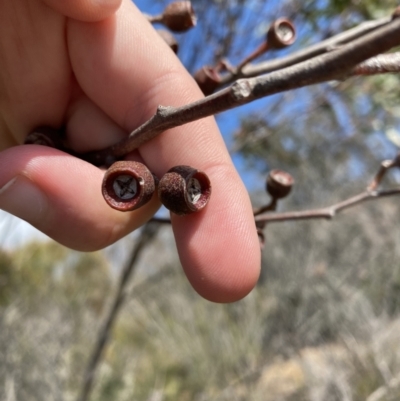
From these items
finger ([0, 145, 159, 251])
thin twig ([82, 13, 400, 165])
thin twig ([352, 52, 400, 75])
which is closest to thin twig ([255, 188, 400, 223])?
finger ([0, 145, 159, 251])

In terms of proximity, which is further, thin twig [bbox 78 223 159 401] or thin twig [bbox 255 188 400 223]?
thin twig [bbox 78 223 159 401]

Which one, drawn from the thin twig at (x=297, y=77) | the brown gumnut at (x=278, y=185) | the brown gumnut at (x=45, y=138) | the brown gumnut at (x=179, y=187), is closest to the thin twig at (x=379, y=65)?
the thin twig at (x=297, y=77)

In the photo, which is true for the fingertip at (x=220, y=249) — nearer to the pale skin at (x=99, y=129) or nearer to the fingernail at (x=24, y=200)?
the pale skin at (x=99, y=129)

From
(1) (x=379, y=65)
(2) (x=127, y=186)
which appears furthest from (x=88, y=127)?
(1) (x=379, y=65)

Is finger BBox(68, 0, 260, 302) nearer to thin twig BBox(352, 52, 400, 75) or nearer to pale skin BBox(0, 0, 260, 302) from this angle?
pale skin BBox(0, 0, 260, 302)

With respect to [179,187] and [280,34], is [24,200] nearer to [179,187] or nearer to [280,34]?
[179,187]

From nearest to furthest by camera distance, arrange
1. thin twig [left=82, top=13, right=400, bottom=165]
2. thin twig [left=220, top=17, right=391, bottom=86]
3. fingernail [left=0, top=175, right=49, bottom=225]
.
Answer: thin twig [left=82, top=13, right=400, bottom=165] → fingernail [left=0, top=175, right=49, bottom=225] → thin twig [left=220, top=17, right=391, bottom=86]

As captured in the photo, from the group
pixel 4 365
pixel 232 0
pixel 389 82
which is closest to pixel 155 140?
pixel 389 82
